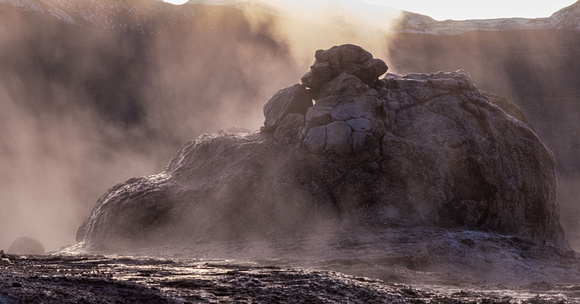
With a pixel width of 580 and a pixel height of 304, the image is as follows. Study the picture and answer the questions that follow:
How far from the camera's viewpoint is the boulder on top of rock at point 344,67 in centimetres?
1366

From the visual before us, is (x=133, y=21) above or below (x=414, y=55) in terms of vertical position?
above

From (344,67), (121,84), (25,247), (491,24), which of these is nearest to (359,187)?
(344,67)

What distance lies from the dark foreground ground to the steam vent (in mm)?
3958

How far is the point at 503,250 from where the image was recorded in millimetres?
10312

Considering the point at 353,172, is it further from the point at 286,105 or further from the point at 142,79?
the point at 142,79

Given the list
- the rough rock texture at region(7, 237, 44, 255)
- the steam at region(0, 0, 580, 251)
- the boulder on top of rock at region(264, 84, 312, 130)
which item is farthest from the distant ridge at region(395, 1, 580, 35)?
the rough rock texture at region(7, 237, 44, 255)

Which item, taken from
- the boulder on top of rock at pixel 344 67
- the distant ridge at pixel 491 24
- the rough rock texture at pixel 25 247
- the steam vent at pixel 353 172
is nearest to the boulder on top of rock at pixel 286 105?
the steam vent at pixel 353 172

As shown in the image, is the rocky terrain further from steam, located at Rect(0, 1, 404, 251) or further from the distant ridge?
the distant ridge

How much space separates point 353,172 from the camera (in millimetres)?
12102

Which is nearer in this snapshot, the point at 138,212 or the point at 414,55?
the point at 138,212

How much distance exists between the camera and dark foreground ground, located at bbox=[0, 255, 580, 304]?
5.09 metres

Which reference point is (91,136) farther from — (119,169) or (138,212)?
(138,212)

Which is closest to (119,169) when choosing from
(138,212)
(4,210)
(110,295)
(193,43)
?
(4,210)

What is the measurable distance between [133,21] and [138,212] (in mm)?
36984
